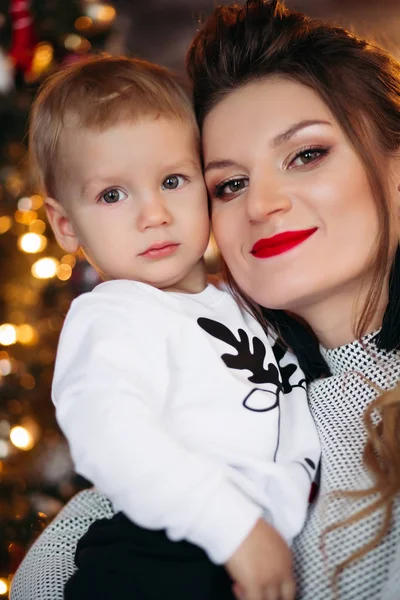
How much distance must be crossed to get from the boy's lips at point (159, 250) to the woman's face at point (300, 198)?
0.54 ft

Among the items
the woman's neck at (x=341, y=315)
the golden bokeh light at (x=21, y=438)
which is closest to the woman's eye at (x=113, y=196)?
the woman's neck at (x=341, y=315)

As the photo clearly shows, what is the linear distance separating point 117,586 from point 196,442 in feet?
0.84

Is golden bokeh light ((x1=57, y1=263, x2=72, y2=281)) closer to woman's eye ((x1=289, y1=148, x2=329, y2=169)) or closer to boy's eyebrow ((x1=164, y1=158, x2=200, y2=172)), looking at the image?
boy's eyebrow ((x1=164, y1=158, x2=200, y2=172))

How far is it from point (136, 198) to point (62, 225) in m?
0.21

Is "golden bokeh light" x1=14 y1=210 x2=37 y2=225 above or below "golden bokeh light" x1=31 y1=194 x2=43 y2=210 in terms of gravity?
below

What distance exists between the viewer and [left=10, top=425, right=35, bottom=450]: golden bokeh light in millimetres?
2232

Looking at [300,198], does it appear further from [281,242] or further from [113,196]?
[113,196]

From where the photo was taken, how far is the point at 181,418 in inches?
38.2

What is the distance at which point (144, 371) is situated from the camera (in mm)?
958

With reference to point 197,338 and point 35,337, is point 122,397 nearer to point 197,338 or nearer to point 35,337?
point 197,338

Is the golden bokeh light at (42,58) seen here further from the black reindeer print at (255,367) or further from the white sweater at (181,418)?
the black reindeer print at (255,367)

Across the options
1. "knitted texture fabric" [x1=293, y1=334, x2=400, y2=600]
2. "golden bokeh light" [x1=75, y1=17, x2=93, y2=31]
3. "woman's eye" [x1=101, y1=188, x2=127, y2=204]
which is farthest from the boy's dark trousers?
"golden bokeh light" [x1=75, y1=17, x2=93, y2=31]

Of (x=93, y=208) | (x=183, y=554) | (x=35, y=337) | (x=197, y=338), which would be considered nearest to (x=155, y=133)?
(x=93, y=208)

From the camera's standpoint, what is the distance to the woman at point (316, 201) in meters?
1.06
